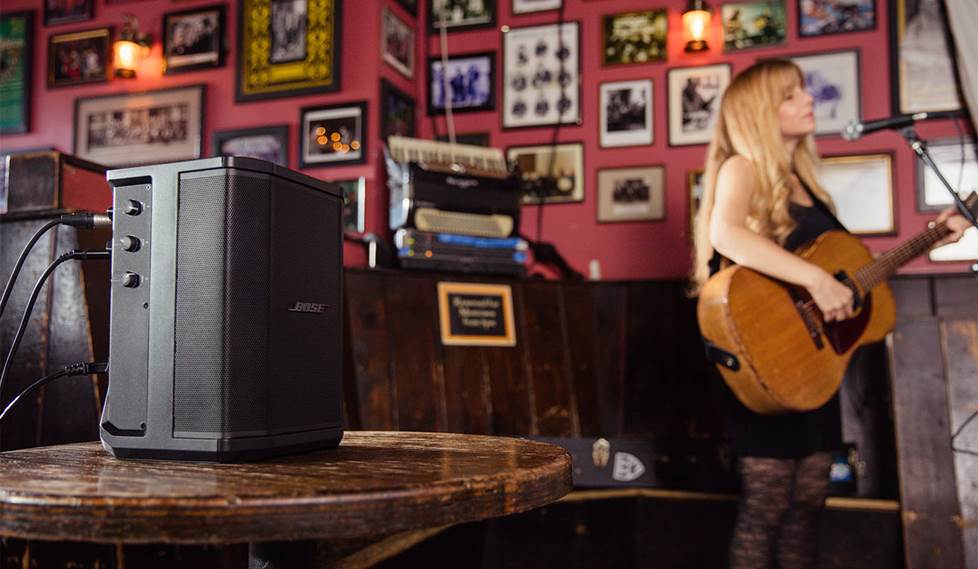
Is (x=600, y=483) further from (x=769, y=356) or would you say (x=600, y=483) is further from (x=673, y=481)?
(x=769, y=356)

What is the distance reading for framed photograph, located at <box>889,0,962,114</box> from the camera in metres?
3.40

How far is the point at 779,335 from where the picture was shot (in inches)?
85.0

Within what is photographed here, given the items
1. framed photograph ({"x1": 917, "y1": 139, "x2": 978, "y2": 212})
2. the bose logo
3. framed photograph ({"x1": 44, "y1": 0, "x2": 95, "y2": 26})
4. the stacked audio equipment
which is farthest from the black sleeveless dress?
framed photograph ({"x1": 44, "y1": 0, "x2": 95, "y2": 26})

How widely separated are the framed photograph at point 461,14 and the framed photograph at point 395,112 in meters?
0.41

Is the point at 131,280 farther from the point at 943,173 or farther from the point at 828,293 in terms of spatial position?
the point at 943,173

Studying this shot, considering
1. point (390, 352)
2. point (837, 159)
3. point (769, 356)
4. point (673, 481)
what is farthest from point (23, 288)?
point (837, 159)

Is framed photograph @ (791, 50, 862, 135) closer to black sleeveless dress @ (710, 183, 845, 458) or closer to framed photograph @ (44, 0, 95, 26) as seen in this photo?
black sleeveless dress @ (710, 183, 845, 458)

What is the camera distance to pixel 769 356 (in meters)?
2.12

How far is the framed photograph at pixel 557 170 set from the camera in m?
3.83

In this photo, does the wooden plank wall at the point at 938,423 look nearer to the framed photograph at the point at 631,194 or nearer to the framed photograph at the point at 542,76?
the framed photograph at the point at 631,194

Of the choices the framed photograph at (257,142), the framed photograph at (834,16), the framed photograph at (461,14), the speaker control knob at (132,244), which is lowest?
the speaker control knob at (132,244)

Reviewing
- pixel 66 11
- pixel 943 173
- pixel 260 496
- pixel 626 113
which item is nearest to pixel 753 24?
pixel 626 113

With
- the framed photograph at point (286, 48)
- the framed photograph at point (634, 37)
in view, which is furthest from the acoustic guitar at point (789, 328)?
the framed photograph at point (286, 48)

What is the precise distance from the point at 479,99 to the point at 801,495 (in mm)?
2442
